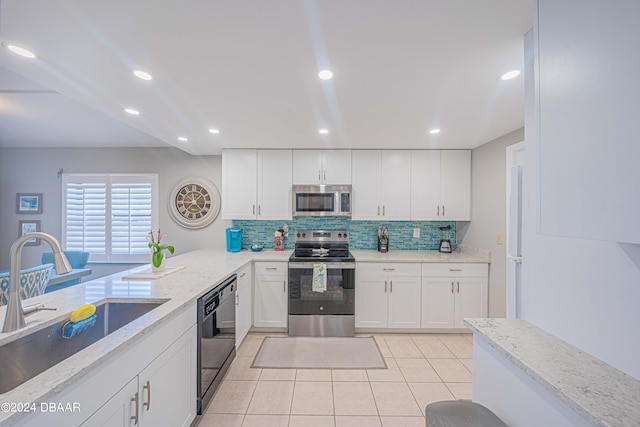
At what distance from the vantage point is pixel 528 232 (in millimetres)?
1305

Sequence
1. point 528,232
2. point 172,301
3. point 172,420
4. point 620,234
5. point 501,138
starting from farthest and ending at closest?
point 501,138, point 172,301, point 172,420, point 528,232, point 620,234

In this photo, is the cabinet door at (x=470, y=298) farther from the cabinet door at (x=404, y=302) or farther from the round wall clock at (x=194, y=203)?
the round wall clock at (x=194, y=203)

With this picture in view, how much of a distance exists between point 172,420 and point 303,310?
180cm

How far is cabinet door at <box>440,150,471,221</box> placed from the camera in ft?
11.8

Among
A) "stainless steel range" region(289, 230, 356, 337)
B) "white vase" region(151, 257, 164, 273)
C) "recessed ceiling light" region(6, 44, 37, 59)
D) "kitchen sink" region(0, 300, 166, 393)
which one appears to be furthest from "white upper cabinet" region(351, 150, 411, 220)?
"recessed ceiling light" region(6, 44, 37, 59)

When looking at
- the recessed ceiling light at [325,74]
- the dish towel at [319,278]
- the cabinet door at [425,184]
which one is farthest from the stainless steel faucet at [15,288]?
the cabinet door at [425,184]

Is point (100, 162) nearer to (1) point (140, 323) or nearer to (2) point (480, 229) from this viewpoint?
(1) point (140, 323)

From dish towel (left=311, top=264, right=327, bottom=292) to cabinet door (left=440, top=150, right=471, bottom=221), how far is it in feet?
5.73

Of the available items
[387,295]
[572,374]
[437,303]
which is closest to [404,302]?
[387,295]

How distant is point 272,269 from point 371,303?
1259 mm

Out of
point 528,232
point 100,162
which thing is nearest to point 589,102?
point 528,232

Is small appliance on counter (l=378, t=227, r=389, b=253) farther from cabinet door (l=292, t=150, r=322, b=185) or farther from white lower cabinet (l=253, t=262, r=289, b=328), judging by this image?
white lower cabinet (l=253, t=262, r=289, b=328)

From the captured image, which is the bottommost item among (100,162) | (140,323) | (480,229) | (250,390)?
(250,390)

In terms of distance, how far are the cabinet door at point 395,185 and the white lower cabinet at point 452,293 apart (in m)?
0.79
